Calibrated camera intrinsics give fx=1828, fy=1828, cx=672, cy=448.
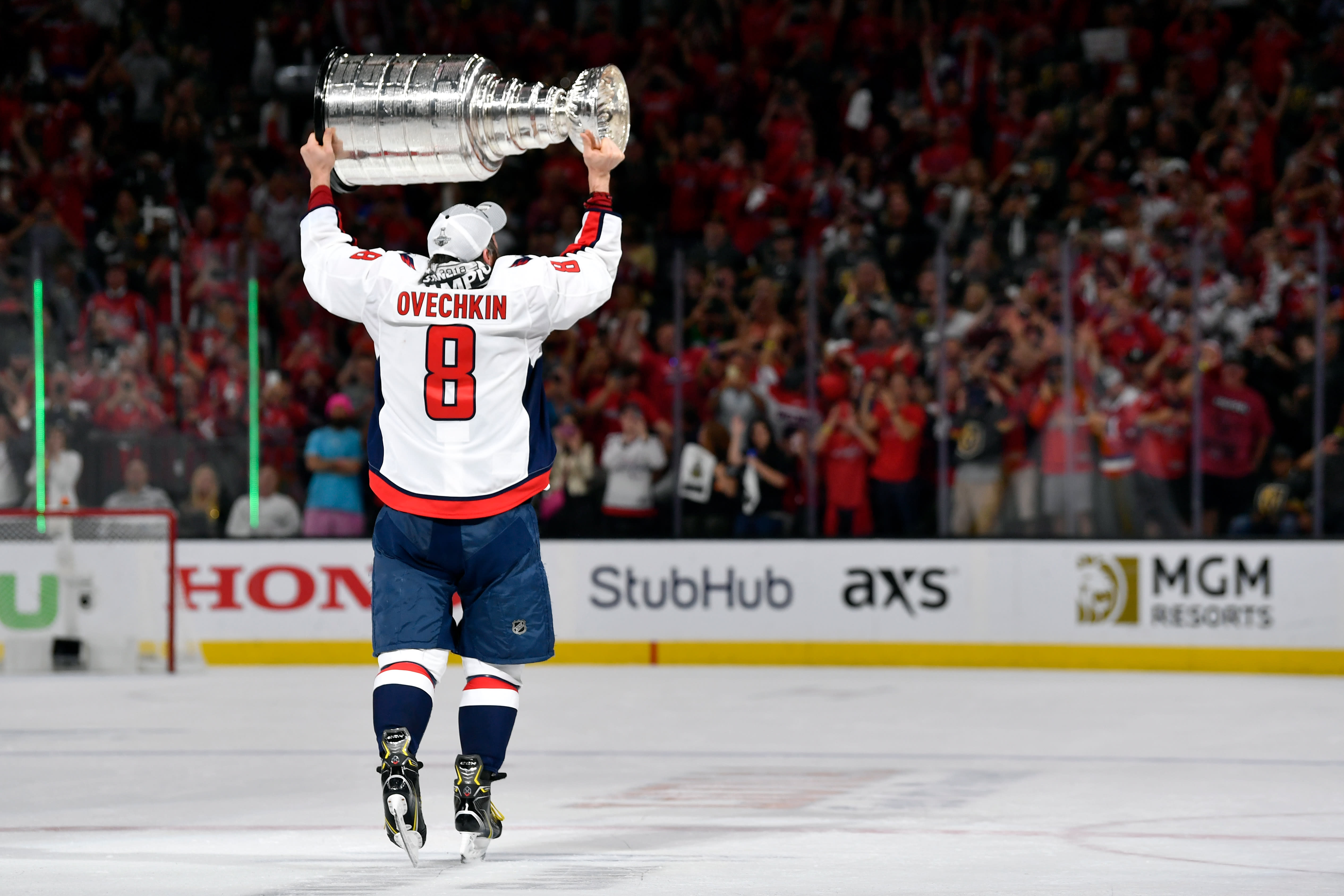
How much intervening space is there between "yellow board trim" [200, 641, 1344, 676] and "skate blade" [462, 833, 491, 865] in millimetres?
6865

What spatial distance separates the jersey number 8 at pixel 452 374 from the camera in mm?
4988

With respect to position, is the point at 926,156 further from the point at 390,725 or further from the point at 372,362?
the point at 390,725

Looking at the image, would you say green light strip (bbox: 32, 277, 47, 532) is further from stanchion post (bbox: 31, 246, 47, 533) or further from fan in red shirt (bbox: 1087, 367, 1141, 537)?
fan in red shirt (bbox: 1087, 367, 1141, 537)

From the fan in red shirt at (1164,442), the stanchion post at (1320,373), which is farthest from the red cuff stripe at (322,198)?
the stanchion post at (1320,373)

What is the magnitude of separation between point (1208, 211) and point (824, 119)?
12.0 feet

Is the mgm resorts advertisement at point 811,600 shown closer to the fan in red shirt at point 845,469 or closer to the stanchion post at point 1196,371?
the fan in red shirt at point 845,469

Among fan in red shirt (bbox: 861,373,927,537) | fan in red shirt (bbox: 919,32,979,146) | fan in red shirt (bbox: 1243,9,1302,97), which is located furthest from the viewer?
fan in red shirt (bbox: 919,32,979,146)

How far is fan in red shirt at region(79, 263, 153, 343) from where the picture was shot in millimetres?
11820

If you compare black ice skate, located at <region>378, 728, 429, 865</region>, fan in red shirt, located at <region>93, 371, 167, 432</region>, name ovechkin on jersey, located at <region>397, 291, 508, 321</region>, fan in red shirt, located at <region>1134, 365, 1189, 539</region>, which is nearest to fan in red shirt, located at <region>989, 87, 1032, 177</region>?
fan in red shirt, located at <region>1134, 365, 1189, 539</region>

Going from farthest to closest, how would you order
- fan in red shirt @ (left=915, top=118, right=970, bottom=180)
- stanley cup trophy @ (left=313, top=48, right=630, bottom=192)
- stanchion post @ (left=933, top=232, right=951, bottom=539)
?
fan in red shirt @ (left=915, top=118, right=970, bottom=180), stanchion post @ (left=933, top=232, right=951, bottom=539), stanley cup trophy @ (left=313, top=48, right=630, bottom=192)

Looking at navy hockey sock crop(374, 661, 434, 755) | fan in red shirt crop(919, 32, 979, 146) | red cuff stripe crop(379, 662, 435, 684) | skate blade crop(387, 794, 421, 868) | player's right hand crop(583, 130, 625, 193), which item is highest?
fan in red shirt crop(919, 32, 979, 146)

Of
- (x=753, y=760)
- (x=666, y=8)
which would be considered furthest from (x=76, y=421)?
(x=666, y=8)

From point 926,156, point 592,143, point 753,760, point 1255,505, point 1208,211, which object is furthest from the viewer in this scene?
point 926,156

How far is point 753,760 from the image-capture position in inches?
291
